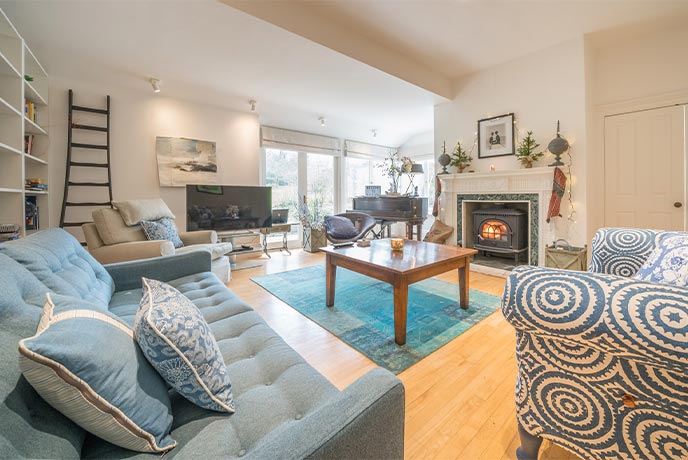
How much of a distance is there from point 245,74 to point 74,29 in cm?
159

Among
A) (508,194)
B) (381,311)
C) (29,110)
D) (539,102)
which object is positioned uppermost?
(539,102)

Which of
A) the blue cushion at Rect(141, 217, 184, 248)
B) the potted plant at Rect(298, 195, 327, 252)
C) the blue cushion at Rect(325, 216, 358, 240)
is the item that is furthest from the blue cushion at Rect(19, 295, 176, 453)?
the potted plant at Rect(298, 195, 327, 252)

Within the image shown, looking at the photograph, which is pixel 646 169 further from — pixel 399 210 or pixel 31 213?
pixel 31 213

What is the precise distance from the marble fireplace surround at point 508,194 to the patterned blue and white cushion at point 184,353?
3.96 m

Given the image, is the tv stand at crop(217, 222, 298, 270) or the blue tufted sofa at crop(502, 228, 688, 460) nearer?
the blue tufted sofa at crop(502, 228, 688, 460)

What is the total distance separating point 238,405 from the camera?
865 mm

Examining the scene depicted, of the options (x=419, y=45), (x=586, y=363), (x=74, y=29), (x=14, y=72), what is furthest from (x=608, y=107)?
(x=14, y=72)

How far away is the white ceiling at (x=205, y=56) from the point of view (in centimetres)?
254

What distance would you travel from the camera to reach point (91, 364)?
0.56 metres

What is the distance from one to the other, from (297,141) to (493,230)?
12.1ft

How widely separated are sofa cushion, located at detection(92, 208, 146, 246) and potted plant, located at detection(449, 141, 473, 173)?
13.6 feet

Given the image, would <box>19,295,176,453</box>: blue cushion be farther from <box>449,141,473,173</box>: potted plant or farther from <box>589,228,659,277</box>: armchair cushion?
<box>449,141,473,173</box>: potted plant

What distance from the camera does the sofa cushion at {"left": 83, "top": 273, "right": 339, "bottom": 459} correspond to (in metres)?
0.70

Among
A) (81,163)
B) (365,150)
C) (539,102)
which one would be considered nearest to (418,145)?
(365,150)
